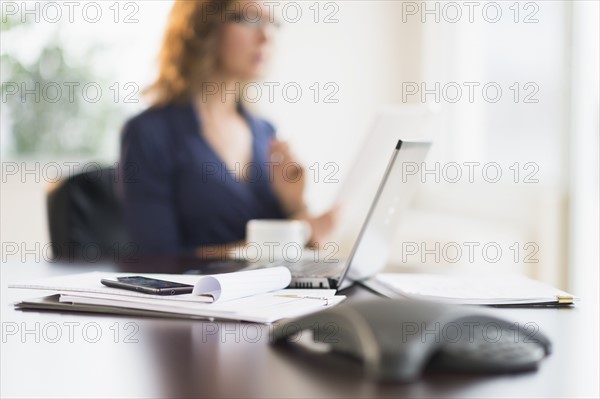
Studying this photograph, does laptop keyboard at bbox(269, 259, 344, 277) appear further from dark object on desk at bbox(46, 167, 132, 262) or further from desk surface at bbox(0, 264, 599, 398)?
dark object on desk at bbox(46, 167, 132, 262)

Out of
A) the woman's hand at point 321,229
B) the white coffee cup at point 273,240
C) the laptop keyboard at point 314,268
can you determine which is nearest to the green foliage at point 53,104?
the woman's hand at point 321,229

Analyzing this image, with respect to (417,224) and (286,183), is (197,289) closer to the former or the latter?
(286,183)

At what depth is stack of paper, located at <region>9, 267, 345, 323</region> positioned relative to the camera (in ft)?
2.61

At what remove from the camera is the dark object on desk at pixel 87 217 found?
1780mm

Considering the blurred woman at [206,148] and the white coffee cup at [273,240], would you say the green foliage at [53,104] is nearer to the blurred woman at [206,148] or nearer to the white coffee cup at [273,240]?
the blurred woman at [206,148]

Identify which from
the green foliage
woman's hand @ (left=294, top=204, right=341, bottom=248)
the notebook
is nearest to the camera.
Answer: the notebook

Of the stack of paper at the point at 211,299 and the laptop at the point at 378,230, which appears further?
the laptop at the point at 378,230

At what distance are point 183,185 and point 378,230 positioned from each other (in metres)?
1.24

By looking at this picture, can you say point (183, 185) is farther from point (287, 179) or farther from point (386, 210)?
point (386, 210)

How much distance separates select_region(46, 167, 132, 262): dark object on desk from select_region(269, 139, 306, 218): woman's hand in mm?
490

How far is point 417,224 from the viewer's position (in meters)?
3.62

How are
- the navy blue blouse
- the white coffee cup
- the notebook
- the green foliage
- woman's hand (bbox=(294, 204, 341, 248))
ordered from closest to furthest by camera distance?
the notebook
the white coffee cup
woman's hand (bbox=(294, 204, 341, 248))
the navy blue blouse
the green foliage

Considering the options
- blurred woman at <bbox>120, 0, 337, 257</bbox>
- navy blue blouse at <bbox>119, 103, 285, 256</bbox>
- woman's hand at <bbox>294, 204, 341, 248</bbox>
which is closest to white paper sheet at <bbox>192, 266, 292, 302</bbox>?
woman's hand at <bbox>294, 204, 341, 248</bbox>

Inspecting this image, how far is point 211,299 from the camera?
0.83 m
